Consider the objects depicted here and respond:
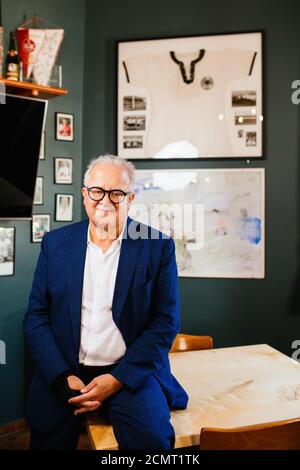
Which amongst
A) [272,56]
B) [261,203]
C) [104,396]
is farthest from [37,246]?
[272,56]

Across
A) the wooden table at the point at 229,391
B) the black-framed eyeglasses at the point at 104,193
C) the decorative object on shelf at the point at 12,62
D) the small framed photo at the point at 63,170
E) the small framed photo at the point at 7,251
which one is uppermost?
the decorative object on shelf at the point at 12,62

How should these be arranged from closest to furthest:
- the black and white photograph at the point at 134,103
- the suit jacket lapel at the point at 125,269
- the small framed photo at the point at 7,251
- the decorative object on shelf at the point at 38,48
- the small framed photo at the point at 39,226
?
the suit jacket lapel at the point at 125,269 < the decorative object on shelf at the point at 38,48 < the small framed photo at the point at 7,251 < the small framed photo at the point at 39,226 < the black and white photograph at the point at 134,103

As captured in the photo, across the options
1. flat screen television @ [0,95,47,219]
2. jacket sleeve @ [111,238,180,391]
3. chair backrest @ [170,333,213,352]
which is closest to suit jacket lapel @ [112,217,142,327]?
jacket sleeve @ [111,238,180,391]

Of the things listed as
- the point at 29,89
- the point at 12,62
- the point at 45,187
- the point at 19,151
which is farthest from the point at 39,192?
the point at 12,62

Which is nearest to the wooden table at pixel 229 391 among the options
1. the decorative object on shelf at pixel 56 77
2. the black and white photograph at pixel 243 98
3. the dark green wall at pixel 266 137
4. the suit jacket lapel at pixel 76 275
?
the suit jacket lapel at pixel 76 275

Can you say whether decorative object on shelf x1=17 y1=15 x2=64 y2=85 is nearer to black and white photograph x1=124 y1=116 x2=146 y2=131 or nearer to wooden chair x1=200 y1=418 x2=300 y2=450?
black and white photograph x1=124 y1=116 x2=146 y2=131

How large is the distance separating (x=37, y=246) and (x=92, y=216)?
1632mm

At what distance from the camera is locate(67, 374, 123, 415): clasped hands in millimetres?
1613

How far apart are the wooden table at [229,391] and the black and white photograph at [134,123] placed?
5.95ft

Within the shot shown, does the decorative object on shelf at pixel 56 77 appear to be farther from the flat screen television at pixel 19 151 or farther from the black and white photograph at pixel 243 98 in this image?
the black and white photograph at pixel 243 98

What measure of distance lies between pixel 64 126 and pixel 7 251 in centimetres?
101

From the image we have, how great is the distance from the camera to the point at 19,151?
2.99 m

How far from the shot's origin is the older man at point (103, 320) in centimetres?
165

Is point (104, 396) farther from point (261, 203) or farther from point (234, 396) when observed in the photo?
point (261, 203)
